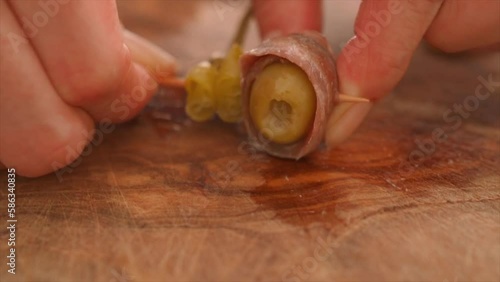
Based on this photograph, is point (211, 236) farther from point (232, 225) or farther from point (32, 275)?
point (32, 275)

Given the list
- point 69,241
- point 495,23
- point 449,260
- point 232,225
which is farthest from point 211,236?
point 495,23

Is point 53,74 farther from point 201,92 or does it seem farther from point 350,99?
point 350,99

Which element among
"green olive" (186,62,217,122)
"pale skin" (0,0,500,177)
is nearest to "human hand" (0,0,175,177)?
"pale skin" (0,0,500,177)

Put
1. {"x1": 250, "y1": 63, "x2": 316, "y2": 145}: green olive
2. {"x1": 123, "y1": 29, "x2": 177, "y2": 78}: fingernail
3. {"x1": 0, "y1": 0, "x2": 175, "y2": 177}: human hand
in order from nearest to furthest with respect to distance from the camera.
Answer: {"x1": 0, "y1": 0, "x2": 175, "y2": 177}: human hand < {"x1": 250, "y1": 63, "x2": 316, "y2": 145}: green olive < {"x1": 123, "y1": 29, "x2": 177, "y2": 78}: fingernail

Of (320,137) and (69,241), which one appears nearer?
(69,241)

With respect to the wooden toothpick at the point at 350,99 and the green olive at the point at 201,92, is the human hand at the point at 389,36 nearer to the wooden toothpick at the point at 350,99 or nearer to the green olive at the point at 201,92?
the wooden toothpick at the point at 350,99

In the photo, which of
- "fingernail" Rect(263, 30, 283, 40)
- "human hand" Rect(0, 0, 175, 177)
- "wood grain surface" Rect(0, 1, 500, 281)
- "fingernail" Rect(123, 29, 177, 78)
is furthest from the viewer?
"fingernail" Rect(123, 29, 177, 78)

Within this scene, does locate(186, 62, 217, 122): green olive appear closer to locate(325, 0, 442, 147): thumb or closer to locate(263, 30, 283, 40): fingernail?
locate(263, 30, 283, 40): fingernail

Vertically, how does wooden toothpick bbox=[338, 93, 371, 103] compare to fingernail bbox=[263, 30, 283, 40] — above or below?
below
